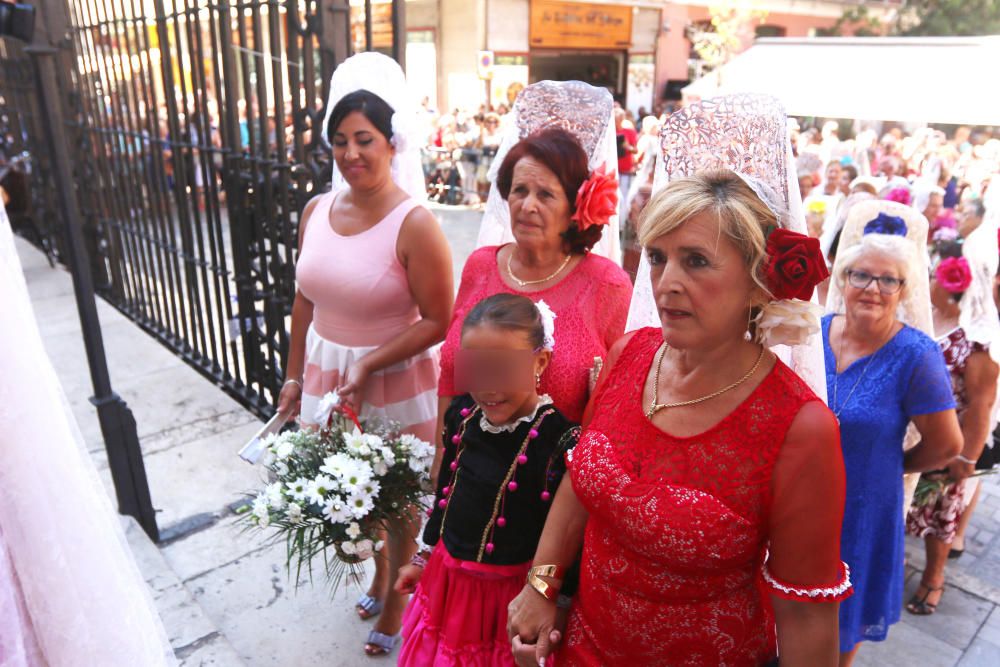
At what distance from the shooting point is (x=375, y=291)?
270 cm

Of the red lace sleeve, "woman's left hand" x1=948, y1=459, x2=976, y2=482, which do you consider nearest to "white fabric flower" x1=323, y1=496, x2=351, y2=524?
the red lace sleeve

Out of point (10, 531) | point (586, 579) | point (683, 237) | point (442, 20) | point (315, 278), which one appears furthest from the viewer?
point (442, 20)

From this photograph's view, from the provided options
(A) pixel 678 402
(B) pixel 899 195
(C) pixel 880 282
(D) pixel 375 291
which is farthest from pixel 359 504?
(B) pixel 899 195

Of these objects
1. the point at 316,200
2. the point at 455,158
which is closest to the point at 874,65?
the point at 455,158

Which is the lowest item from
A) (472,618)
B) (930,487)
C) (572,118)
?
(930,487)

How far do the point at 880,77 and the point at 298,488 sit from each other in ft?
31.0

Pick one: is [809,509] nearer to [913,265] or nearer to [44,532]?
[44,532]

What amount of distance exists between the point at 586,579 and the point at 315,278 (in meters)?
1.61

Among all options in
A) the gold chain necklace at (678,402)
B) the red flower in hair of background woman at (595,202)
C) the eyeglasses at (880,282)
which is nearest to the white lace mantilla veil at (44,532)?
the gold chain necklace at (678,402)

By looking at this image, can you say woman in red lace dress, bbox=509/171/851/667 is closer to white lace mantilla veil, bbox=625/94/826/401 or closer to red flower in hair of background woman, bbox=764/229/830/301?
red flower in hair of background woman, bbox=764/229/830/301

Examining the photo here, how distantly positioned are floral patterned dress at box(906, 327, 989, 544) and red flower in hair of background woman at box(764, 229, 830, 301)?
2.08 m

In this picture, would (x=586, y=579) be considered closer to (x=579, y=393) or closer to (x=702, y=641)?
(x=702, y=641)

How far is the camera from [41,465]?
4.26ft

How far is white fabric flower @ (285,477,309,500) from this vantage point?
2.20 metres
